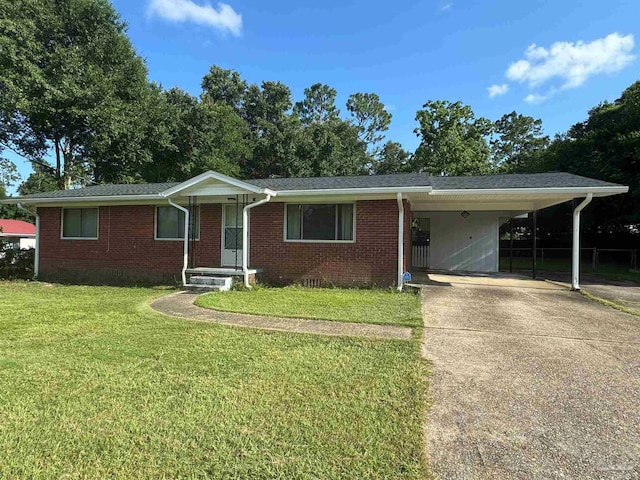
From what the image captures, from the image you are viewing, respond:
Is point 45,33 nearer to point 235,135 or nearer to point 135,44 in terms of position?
point 135,44

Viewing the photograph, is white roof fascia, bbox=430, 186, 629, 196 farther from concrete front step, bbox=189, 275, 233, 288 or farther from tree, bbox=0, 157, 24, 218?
tree, bbox=0, 157, 24, 218

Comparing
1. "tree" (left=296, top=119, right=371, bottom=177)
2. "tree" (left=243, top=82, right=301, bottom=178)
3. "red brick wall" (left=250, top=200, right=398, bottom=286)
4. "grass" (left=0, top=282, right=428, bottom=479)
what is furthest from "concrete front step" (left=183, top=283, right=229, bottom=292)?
"tree" (left=243, top=82, right=301, bottom=178)

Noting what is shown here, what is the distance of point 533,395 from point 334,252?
7131mm

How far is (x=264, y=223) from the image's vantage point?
36.1 feet

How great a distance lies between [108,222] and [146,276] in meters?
2.20

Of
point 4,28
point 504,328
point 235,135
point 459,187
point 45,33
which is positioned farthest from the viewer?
point 235,135

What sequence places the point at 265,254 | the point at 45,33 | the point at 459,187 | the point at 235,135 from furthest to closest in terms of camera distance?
1. the point at 235,135
2. the point at 45,33
3. the point at 265,254
4. the point at 459,187

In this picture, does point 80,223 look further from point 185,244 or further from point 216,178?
point 216,178

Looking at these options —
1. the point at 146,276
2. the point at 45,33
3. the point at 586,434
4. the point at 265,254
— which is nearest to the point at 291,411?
the point at 586,434

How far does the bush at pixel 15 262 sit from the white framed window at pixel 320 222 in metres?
9.07

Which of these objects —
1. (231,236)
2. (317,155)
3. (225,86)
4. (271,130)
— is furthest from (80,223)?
(225,86)

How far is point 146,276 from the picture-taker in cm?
1182

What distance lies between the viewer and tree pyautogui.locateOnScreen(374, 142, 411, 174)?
40.2m

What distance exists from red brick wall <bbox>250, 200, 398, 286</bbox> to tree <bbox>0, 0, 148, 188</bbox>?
13139mm
